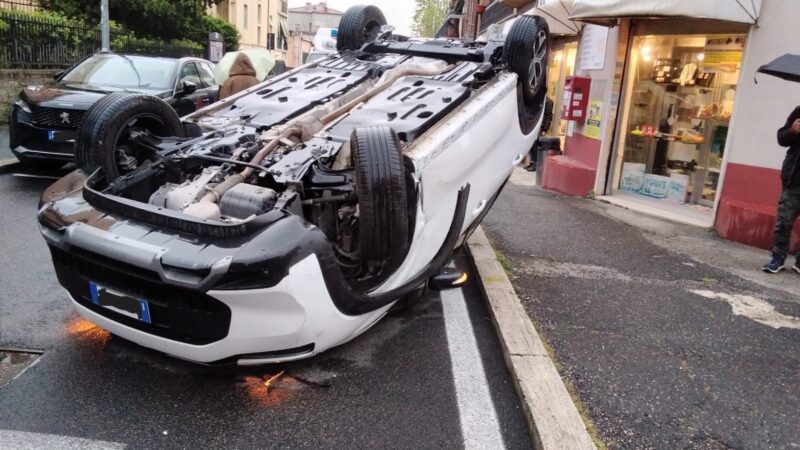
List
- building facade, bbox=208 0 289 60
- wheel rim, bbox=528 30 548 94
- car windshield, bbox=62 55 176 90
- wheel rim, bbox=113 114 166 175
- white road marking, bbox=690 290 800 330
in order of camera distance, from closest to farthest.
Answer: wheel rim, bbox=113 114 166 175 → white road marking, bbox=690 290 800 330 → wheel rim, bbox=528 30 548 94 → car windshield, bbox=62 55 176 90 → building facade, bbox=208 0 289 60

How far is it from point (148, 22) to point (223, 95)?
54.7 ft

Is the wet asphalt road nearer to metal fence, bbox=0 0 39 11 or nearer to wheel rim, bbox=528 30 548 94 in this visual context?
wheel rim, bbox=528 30 548 94

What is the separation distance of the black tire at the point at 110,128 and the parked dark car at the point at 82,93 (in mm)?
2558

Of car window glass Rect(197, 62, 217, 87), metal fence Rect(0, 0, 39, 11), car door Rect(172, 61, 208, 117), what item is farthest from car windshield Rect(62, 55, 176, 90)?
metal fence Rect(0, 0, 39, 11)

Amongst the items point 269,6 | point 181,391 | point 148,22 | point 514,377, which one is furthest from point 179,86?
point 269,6

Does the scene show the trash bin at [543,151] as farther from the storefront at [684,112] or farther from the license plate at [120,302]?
the license plate at [120,302]

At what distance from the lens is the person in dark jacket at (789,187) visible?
573 cm

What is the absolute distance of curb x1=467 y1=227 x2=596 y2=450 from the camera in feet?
9.51

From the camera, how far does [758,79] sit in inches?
275

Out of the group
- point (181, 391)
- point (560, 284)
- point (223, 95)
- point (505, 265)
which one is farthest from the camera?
point (223, 95)

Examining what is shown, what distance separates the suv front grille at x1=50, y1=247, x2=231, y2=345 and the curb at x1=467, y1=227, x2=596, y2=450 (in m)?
1.58

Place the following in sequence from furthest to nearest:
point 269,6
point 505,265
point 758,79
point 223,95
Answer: point 269,6 < point 223,95 < point 758,79 < point 505,265

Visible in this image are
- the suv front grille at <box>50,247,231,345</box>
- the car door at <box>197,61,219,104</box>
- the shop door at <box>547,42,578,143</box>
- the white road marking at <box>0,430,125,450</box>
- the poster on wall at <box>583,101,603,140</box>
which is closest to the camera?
the white road marking at <box>0,430,125,450</box>

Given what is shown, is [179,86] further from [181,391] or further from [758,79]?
[758,79]
